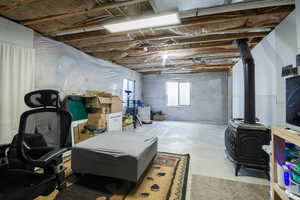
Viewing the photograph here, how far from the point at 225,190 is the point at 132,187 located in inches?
48.0

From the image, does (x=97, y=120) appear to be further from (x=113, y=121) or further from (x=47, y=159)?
(x=47, y=159)

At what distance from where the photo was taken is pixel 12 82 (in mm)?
2375

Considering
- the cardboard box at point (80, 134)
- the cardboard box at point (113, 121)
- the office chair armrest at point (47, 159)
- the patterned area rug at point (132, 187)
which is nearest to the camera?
the office chair armrest at point (47, 159)

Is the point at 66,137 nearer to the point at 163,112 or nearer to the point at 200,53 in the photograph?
the point at 200,53

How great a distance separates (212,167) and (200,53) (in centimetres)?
294

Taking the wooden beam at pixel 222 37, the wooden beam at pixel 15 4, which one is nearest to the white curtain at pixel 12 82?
the wooden beam at pixel 15 4

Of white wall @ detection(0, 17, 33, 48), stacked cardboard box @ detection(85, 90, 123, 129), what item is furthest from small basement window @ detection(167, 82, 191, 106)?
white wall @ detection(0, 17, 33, 48)

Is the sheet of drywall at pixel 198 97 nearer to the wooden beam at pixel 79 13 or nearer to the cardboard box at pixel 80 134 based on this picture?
the cardboard box at pixel 80 134

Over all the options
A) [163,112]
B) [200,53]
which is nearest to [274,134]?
[200,53]

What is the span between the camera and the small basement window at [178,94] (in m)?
7.23

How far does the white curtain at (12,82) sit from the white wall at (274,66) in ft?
13.9

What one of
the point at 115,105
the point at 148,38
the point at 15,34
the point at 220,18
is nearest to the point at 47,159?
the point at 15,34

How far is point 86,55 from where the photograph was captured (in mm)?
3996

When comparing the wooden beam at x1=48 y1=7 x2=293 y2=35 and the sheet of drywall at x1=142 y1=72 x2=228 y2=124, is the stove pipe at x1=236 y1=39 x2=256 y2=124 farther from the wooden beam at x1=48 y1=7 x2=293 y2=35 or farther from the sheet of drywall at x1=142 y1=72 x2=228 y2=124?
the sheet of drywall at x1=142 y1=72 x2=228 y2=124
